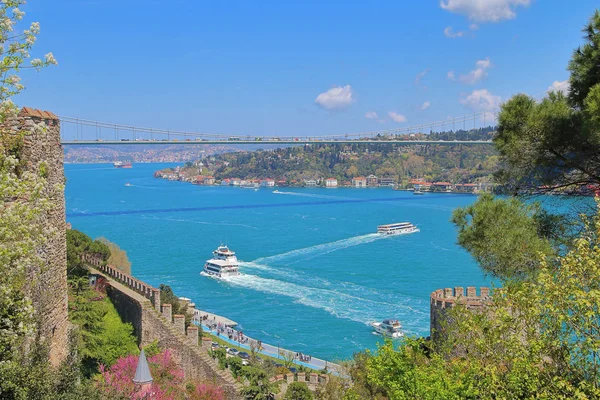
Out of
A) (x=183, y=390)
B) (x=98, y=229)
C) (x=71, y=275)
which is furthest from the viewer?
(x=98, y=229)

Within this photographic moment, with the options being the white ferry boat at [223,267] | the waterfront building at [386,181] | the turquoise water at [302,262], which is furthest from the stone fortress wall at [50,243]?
the waterfront building at [386,181]

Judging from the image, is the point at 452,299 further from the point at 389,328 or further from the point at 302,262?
the point at 302,262

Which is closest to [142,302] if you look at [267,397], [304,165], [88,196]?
[267,397]

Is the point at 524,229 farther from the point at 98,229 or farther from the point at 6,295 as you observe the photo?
the point at 98,229

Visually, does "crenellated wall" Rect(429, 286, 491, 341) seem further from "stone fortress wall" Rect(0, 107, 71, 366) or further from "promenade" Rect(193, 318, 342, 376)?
"promenade" Rect(193, 318, 342, 376)

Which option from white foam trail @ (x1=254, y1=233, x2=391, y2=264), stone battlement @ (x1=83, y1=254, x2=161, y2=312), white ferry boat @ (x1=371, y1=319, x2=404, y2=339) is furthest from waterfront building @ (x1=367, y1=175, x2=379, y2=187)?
stone battlement @ (x1=83, y1=254, x2=161, y2=312)

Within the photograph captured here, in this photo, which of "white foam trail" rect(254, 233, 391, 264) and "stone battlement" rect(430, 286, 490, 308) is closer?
"stone battlement" rect(430, 286, 490, 308)

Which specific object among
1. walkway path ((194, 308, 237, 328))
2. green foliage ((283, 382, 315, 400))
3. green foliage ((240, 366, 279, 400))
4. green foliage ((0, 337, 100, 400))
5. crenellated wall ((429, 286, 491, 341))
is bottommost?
walkway path ((194, 308, 237, 328))
